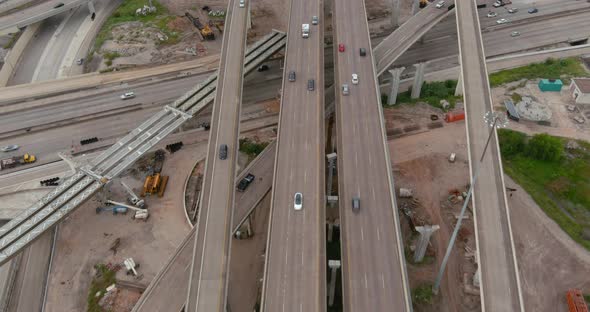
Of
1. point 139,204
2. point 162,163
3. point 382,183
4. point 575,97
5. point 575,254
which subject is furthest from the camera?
point 575,97

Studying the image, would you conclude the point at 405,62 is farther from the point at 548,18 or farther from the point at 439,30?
the point at 548,18

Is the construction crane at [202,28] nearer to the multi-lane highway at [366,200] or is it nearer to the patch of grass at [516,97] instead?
the multi-lane highway at [366,200]

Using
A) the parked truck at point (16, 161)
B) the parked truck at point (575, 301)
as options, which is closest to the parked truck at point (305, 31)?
the parked truck at point (16, 161)

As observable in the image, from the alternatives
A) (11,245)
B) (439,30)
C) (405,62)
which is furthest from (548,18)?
(11,245)

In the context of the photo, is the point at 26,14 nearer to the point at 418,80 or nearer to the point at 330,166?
the point at 330,166

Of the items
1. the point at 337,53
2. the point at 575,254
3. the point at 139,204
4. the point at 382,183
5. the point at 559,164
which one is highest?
the point at 139,204

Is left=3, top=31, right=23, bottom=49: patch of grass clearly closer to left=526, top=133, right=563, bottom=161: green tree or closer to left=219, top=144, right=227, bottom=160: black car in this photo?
left=219, top=144, right=227, bottom=160: black car

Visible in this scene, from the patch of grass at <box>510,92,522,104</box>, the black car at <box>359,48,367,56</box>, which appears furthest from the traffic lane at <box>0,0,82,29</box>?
the patch of grass at <box>510,92,522,104</box>

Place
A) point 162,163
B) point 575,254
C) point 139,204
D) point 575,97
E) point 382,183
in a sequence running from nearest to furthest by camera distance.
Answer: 1. point 382,183
2. point 575,254
3. point 139,204
4. point 162,163
5. point 575,97
